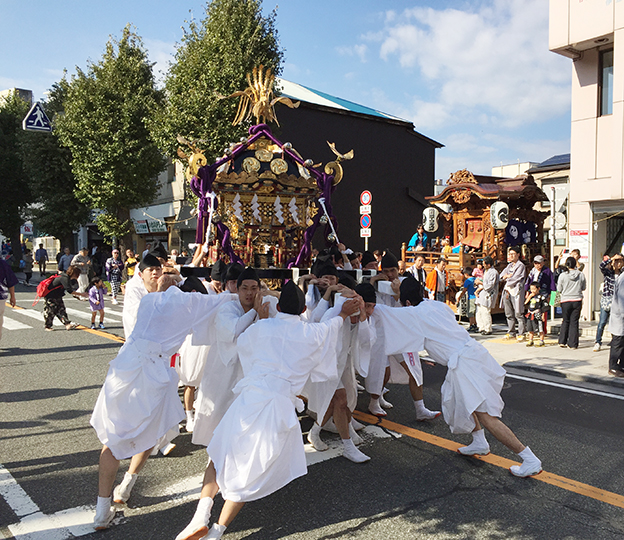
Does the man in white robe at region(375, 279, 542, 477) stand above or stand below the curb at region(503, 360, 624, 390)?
above

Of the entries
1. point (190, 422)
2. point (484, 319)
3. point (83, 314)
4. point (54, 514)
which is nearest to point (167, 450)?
point (190, 422)

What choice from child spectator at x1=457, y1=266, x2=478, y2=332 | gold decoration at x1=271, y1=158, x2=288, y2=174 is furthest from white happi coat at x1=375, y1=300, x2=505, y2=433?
child spectator at x1=457, y1=266, x2=478, y2=332

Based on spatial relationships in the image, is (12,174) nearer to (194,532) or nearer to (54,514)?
(54,514)

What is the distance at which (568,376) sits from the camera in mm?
7426

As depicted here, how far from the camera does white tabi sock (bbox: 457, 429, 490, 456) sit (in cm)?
443

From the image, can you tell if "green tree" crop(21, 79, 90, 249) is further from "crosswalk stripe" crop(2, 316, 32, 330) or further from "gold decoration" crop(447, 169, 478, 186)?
"gold decoration" crop(447, 169, 478, 186)

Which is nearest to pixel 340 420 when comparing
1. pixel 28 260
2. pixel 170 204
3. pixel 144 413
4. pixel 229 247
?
pixel 144 413

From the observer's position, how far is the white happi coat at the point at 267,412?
9.77 feet

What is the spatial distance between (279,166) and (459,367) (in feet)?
13.7

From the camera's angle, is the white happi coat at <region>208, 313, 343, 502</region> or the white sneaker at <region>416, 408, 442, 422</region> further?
the white sneaker at <region>416, 408, 442, 422</region>

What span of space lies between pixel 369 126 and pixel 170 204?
10.2m

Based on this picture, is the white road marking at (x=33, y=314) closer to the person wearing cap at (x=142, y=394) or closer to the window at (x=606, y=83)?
the person wearing cap at (x=142, y=394)

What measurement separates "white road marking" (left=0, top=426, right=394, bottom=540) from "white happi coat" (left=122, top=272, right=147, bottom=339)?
5.25 feet

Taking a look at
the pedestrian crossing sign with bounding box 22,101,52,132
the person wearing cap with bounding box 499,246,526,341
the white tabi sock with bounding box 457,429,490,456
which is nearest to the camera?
the white tabi sock with bounding box 457,429,490,456
